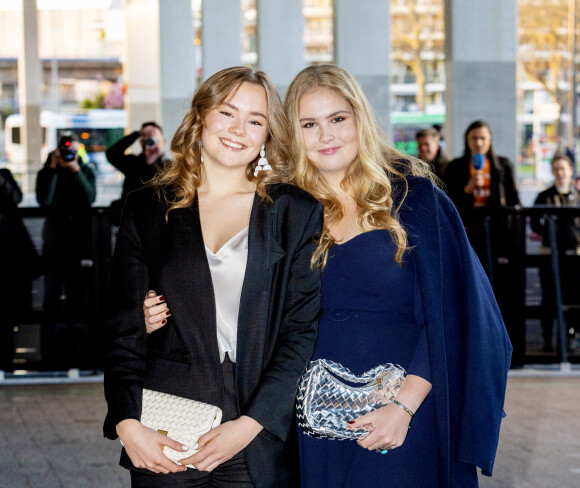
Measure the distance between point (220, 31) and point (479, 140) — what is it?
5181mm

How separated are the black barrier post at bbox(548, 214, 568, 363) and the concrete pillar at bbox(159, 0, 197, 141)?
7.05m

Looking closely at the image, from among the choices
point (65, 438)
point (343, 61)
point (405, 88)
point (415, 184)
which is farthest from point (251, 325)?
point (405, 88)

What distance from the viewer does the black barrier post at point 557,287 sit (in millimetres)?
8172

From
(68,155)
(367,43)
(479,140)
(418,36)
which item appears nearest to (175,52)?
(367,43)

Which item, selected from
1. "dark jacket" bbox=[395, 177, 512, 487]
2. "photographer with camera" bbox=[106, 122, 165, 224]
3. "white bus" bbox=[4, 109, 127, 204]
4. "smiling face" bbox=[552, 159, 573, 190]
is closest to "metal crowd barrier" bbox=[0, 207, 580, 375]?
"photographer with camera" bbox=[106, 122, 165, 224]

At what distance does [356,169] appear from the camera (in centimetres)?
318

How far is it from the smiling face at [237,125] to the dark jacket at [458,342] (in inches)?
22.8

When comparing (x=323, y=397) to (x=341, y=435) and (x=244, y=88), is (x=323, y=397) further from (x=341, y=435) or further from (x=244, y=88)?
(x=244, y=88)

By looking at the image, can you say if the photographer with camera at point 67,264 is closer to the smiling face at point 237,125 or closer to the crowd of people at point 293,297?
the crowd of people at point 293,297

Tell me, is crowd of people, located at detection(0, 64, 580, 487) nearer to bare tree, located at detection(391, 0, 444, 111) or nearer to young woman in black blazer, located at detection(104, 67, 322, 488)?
young woman in black blazer, located at detection(104, 67, 322, 488)

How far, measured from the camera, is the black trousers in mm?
2580

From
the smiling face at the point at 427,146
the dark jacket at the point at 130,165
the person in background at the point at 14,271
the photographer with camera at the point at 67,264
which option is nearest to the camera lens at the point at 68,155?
the dark jacket at the point at 130,165

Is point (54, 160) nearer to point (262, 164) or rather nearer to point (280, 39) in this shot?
point (280, 39)

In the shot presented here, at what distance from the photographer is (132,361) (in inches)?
106
